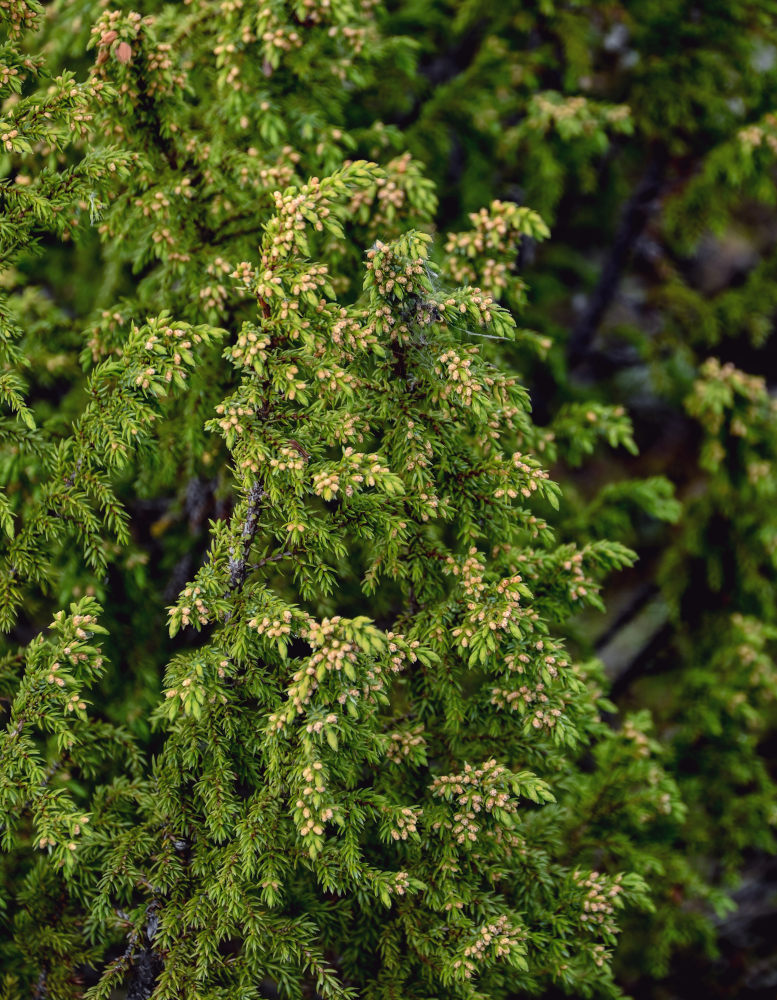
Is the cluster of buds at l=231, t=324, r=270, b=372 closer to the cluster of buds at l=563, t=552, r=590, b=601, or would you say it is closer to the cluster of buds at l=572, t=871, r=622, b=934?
the cluster of buds at l=563, t=552, r=590, b=601

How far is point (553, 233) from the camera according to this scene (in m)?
6.59

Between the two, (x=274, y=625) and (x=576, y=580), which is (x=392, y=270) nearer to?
(x=274, y=625)

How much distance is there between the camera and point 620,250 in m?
5.96

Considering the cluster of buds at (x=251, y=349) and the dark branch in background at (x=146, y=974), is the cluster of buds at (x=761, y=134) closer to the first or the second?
the cluster of buds at (x=251, y=349)

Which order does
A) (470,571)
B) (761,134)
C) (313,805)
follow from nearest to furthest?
(313,805), (470,571), (761,134)

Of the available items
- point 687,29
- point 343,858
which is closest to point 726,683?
point 343,858

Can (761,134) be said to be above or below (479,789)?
above

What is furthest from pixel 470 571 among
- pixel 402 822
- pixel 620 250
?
pixel 620 250

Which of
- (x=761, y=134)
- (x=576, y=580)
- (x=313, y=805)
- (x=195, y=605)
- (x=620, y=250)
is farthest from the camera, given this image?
(x=620, y=250)

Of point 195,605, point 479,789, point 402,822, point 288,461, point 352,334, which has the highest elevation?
point 352,334

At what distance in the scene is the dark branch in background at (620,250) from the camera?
575 cm

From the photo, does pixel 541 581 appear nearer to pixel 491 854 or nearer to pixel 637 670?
pixel 491 854

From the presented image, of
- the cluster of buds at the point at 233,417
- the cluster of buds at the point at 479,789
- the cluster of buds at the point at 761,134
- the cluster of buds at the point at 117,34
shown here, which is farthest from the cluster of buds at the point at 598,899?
the cluster of buds at the point at 761,134

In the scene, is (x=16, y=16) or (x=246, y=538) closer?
(x=246, y=538)
